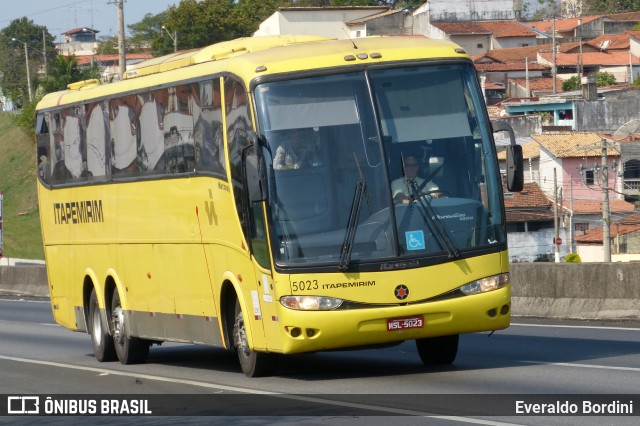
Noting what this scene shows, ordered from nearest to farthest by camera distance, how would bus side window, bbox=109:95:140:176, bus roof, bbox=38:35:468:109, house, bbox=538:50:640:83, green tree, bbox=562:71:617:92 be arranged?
bus roof, bbox=38:35:468:109 → bus side window, bbox=109:95:140:176 → green tree, bbox=562:71:617:92 → house, bbox=538:50:640:83

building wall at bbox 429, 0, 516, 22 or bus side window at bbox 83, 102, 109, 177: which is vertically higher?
bus side window at bbox 83, 102, 109, 177

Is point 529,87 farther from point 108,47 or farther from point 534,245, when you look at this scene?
point 108,47

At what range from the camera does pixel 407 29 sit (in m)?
124

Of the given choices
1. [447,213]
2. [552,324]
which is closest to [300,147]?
[447,213]

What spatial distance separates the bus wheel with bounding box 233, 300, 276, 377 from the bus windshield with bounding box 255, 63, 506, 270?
1.58 m

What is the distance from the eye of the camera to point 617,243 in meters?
75.3

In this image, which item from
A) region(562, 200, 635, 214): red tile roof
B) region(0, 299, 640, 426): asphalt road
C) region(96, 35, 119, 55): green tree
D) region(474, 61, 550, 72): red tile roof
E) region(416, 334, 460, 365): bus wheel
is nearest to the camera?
region(0, 299, 640, 426): asphalt road

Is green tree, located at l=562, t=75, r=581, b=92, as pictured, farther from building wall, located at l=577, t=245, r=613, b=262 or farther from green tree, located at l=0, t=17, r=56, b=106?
green tree, located at l=0, t=17, r=56, b=106

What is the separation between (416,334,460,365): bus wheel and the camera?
48.8 feet

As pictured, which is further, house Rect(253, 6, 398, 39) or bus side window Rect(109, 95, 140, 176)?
house Rect(253, 6, 398, 39)

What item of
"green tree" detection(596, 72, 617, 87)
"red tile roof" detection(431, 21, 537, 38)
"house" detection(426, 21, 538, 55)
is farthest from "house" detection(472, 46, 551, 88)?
"green tree" detection(596, 72, 617, 87)

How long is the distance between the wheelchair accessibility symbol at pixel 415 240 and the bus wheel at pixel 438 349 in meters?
1.93

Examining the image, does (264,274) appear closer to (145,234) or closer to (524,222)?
(145,234)

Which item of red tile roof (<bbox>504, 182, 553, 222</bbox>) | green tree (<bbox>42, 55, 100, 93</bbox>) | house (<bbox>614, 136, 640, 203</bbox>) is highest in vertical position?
green tree (<bbox>42, 55, 100, 93</bbox>)
